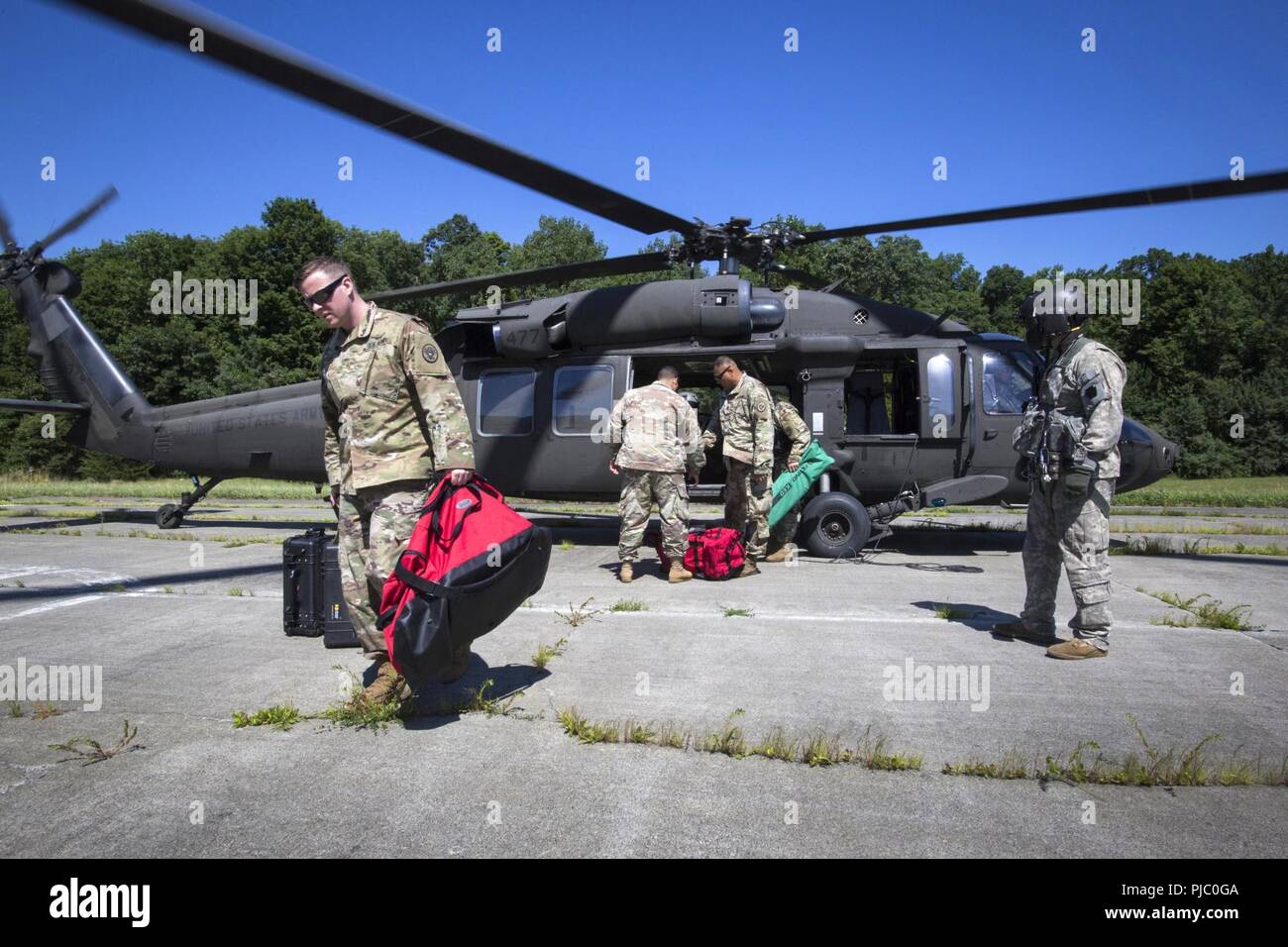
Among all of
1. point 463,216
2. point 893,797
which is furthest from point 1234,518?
point 463,216

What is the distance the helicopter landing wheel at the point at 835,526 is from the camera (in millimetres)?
8008

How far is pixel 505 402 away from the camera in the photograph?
9250 mm

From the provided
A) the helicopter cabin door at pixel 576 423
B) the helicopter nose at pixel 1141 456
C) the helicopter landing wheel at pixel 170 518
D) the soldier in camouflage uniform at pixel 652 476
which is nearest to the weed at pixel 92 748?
the soldier in camouflage uniform at pixel 652 476

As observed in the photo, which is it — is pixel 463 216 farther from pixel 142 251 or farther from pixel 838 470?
pixel 838 470

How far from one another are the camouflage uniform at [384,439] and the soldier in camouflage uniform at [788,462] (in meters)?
4.76

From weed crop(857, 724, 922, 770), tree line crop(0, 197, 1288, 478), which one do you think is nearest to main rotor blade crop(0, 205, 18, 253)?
weed crop(857, 724, 922, 770)

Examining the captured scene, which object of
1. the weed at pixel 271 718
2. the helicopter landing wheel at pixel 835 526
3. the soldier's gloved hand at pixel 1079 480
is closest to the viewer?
the weed at pixel 271 718

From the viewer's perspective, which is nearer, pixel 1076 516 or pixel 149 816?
pixel 149 816

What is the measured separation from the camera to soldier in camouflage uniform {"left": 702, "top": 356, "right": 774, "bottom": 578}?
7320 millimetres

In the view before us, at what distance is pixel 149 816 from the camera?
242 cm

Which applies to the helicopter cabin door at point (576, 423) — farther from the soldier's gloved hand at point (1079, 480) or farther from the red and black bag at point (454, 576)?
the red and black bag at point (454, 576)

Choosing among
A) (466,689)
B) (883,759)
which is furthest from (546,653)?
(883,759)
